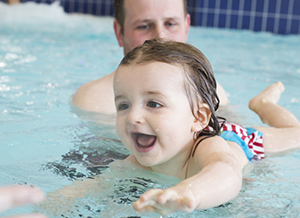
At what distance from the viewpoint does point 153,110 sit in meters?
1.76

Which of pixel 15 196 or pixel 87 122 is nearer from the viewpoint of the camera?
pixel 15 196

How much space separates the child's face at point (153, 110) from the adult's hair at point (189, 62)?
3 cm

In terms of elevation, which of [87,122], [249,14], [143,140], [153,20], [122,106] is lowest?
[249,14]

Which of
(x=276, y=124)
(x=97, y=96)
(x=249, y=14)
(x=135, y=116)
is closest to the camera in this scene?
(x=135, y=116)

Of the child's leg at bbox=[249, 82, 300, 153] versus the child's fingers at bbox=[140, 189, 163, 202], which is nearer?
the child's fingers at bbox=[140, 189, 163, 202]

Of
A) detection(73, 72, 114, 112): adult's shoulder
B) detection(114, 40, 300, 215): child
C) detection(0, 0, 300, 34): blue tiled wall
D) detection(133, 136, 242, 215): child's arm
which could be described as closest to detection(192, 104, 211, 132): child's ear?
detection(114, 40, 300, 215): child

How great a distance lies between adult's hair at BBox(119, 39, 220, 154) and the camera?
73.0 inches

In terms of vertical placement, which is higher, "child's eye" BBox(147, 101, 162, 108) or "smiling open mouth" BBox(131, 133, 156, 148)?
"child's eye" BBox(147, 101, 162, 108)

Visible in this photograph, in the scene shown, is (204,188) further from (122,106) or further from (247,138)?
(247,138)

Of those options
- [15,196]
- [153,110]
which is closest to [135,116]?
[153,110]

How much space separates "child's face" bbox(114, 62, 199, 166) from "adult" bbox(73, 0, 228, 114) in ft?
4.27

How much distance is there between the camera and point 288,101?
172 inches

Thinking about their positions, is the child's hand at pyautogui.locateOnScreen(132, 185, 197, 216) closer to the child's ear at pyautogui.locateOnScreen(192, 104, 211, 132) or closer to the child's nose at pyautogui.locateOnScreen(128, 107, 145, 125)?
the child's nose at pyautogui.locateOnScreen(128, 107, 145, 125)

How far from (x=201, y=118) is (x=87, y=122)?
1.42m
